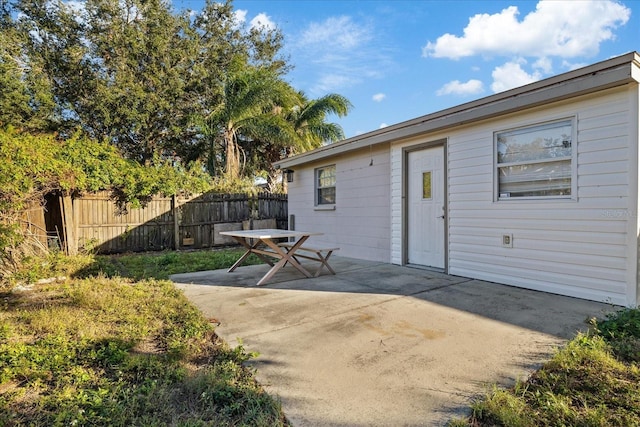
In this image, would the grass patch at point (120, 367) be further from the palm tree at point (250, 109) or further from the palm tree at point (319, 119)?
the palm tree at point (319, 119)

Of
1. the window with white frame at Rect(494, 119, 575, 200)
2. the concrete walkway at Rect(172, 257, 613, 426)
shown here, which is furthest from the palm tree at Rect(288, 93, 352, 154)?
the concrete walkway at Rect(172, 257, 613, 426)

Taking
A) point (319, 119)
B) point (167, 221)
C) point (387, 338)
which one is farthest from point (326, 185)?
point (319, 119)

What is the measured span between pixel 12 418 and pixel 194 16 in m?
16.8

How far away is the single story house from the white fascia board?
0.01 meters

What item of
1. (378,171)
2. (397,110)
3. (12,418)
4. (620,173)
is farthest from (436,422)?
(397,110)

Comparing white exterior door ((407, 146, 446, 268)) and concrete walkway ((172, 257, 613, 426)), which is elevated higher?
white exterior door ((407, 146, 446, 268))

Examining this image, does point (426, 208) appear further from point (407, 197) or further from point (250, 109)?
point (250, 109)

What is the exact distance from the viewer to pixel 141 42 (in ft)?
42.9

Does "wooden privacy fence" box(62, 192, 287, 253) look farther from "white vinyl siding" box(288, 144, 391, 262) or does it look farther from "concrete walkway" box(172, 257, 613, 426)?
"concrete walkway" box(172, 257, 613, 426)

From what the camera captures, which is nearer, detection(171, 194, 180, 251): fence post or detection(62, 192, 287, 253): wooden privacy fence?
detection(62, 192, 287, 253): wooden privacy fence

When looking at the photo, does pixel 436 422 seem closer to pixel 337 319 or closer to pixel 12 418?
pixel 337 319

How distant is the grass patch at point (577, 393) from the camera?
1798 mm

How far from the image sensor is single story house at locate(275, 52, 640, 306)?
12.3ft

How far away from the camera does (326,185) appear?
850 cm
